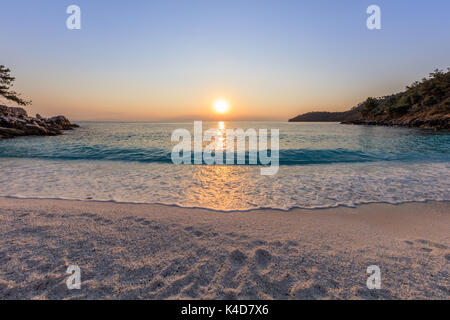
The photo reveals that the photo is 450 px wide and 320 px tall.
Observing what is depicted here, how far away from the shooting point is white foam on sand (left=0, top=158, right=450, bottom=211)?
5.93 metres

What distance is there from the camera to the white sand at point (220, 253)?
2.45m

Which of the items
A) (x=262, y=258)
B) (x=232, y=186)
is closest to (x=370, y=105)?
(x=232, y=186)

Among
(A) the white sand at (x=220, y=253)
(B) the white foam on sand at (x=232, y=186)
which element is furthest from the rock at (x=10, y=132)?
(A) the white sand at (x=220, y=253)

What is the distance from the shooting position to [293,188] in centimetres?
717

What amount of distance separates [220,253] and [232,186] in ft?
14.4

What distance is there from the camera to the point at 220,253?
319 cm

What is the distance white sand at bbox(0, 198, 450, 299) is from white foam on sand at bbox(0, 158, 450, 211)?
38.0 inches

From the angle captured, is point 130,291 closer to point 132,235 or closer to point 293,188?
point 132,235
